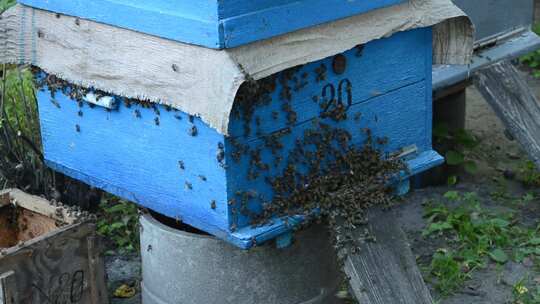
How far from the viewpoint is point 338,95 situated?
132 inches

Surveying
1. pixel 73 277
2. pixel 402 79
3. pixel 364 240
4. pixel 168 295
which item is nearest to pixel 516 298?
pixel 364 240

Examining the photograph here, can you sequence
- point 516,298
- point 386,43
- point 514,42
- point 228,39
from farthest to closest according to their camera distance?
point 514,42, point 516,298, point 386,43, point 228,39

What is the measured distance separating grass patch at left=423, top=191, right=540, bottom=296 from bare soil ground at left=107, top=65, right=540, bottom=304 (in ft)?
0.14

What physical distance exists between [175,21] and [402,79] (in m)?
0.98

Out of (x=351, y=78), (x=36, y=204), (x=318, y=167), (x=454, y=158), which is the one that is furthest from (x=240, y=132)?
(x=454, y=158)

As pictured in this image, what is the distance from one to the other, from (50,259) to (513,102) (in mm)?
2642

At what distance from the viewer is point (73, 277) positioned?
386 cm

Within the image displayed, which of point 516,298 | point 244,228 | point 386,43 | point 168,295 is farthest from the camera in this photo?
point 516,298

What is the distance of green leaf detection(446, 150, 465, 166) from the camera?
5559 mm

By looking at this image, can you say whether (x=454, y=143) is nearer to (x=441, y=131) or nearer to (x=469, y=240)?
(x=441, y=131)

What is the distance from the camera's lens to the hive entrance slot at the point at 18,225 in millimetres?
4141

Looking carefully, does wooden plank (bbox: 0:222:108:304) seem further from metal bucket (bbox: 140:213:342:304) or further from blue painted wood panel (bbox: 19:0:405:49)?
blue painted wood panel (bbox: 19:0:405:49)

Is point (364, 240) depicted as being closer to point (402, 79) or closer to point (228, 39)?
point (402, 79)

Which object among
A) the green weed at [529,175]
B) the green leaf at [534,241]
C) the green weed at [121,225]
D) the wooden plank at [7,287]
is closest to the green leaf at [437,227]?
the green leaf at [534,241]
